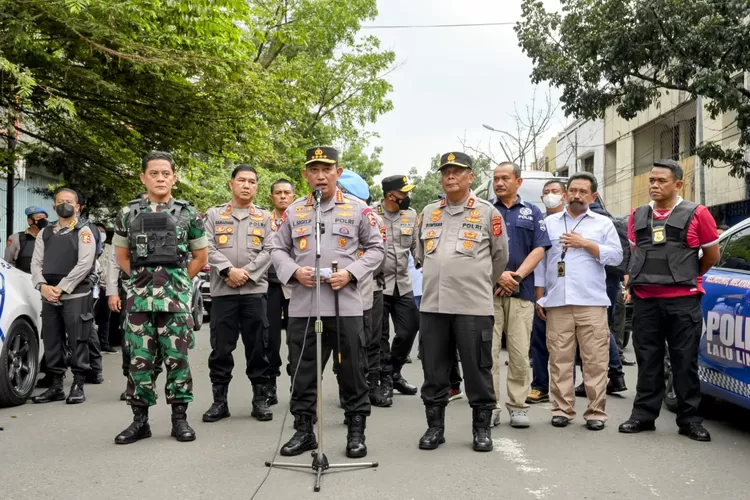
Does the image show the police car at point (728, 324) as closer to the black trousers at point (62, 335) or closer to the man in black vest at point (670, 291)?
the man in black vest at point (670, 291)

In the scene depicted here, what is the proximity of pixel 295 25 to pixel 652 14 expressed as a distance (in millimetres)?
12931

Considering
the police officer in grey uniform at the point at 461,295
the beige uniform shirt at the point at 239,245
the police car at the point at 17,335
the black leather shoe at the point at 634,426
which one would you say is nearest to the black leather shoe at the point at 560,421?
the black leather shoe at the point at 634,426

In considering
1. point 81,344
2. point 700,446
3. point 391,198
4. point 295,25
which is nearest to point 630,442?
point 700,446

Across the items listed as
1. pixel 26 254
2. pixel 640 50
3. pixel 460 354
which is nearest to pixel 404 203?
pixel 460 354

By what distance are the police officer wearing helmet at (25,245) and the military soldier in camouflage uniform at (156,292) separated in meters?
4.13

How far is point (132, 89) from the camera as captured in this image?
1205 cm

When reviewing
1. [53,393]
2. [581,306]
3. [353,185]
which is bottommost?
[53,393]

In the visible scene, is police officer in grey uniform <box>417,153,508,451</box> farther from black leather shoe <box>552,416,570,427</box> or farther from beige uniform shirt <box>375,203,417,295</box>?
beige uniform shirt <box>375,203,417,295</box>

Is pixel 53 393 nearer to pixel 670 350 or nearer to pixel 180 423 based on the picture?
pixel 180 423

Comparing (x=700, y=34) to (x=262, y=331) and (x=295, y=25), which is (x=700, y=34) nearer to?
(x=262, y=331)

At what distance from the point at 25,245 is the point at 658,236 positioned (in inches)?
281

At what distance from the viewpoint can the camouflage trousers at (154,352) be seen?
19.6 ft

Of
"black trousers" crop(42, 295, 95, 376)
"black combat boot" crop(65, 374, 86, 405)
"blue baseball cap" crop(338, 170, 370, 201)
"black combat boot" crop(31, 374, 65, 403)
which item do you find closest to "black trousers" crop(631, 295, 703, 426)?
"blue baseball cap" crop(338, 170, 370, 201)

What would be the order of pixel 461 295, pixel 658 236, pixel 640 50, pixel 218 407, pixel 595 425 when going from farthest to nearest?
pixel 640 50, pixel 218 407, pixel 595 425, pixel 658 236, pixel 461 295
